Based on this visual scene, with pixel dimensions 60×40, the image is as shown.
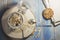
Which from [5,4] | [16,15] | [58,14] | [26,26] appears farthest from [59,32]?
[5,4]

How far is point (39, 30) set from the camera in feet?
3.95

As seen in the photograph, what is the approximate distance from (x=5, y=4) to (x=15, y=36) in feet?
1.01

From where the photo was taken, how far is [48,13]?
1243 millimetres

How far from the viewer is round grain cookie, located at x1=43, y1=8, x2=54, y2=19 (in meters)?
1.23

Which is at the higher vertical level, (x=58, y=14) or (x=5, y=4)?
(x=5, y=4)

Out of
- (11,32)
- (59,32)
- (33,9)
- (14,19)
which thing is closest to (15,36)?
(11,32)

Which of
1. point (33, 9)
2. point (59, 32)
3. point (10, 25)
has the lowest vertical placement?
point (59, 32)

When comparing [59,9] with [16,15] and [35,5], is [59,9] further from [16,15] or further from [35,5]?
[16,15]

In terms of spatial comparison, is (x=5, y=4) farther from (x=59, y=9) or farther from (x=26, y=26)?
(x=59, y=9)

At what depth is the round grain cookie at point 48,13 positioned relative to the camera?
1231 mm

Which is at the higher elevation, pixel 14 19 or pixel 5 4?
pixel 5 4

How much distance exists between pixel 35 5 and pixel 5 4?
276 mm

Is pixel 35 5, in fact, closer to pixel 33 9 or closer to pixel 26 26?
pixel 33 9

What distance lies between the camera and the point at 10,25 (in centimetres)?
115
